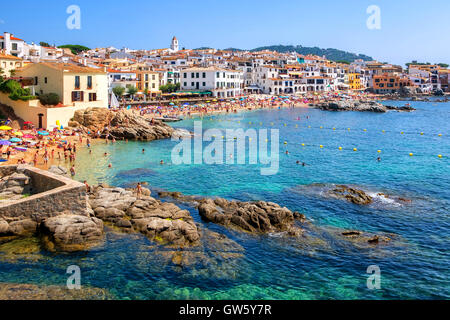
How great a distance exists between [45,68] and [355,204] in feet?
140

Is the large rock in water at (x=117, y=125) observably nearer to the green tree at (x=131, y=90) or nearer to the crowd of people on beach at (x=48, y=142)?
the crowd of people on beach at (x=48, y=142)

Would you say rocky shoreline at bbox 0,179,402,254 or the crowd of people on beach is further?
the crowd of people on beach

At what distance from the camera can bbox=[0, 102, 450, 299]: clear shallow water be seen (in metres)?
16.2

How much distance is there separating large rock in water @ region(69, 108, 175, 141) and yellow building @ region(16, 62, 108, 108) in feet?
7.28

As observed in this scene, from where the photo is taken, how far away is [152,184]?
30.7 m

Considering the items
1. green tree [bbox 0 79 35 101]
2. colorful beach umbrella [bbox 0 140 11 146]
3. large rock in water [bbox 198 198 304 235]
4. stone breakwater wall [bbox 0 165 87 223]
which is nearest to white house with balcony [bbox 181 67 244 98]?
green tree [bbox 0 79 35 101]

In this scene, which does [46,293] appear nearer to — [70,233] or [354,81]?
[70,233]

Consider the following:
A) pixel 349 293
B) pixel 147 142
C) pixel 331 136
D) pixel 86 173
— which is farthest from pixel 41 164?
pixel 331 136

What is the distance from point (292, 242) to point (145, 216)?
803 cm

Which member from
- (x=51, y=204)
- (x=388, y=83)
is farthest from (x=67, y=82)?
(x=388, y=83)

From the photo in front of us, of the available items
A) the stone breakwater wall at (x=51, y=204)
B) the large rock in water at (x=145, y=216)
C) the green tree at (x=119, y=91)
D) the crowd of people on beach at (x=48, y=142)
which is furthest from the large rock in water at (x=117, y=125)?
the green tree at (x=119, y=91)

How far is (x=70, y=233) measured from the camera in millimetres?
19344

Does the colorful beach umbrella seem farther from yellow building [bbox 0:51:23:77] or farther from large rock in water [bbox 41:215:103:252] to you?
yellow building [bbox 0:51:23:77]

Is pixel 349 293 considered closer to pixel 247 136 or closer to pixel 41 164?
pixel 41 164
